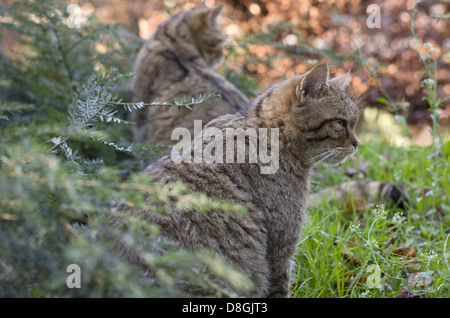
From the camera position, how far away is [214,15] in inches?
177

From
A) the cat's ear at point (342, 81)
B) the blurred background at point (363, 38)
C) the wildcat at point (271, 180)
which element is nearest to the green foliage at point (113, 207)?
the wildcat at point (271, 180)

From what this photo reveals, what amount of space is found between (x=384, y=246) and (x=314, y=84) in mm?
1118

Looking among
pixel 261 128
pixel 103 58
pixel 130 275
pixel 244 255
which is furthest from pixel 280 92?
pixel 103 58

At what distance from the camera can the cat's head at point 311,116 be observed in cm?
236

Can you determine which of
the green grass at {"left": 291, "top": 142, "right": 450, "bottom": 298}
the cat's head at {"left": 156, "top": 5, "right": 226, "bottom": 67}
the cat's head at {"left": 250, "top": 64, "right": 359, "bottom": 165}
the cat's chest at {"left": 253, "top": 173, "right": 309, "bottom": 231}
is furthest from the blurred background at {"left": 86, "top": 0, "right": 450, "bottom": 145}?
the cat's chest at {"left": 253, "top": 173, "right": 309, "bottom": 231}

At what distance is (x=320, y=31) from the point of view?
6488 mm

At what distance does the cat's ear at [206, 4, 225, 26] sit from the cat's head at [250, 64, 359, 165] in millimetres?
2242

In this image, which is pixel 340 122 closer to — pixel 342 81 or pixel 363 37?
pixel 342 81

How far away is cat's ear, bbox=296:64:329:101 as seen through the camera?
2283 millimetres

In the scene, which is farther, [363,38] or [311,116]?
[363,38]

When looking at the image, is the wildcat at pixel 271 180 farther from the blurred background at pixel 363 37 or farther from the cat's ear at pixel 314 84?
the blurred background at pixel 363 37

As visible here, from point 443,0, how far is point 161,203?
545 centimetres

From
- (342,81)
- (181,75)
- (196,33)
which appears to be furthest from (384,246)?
(196,33)

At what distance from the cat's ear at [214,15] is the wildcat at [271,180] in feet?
7.12
